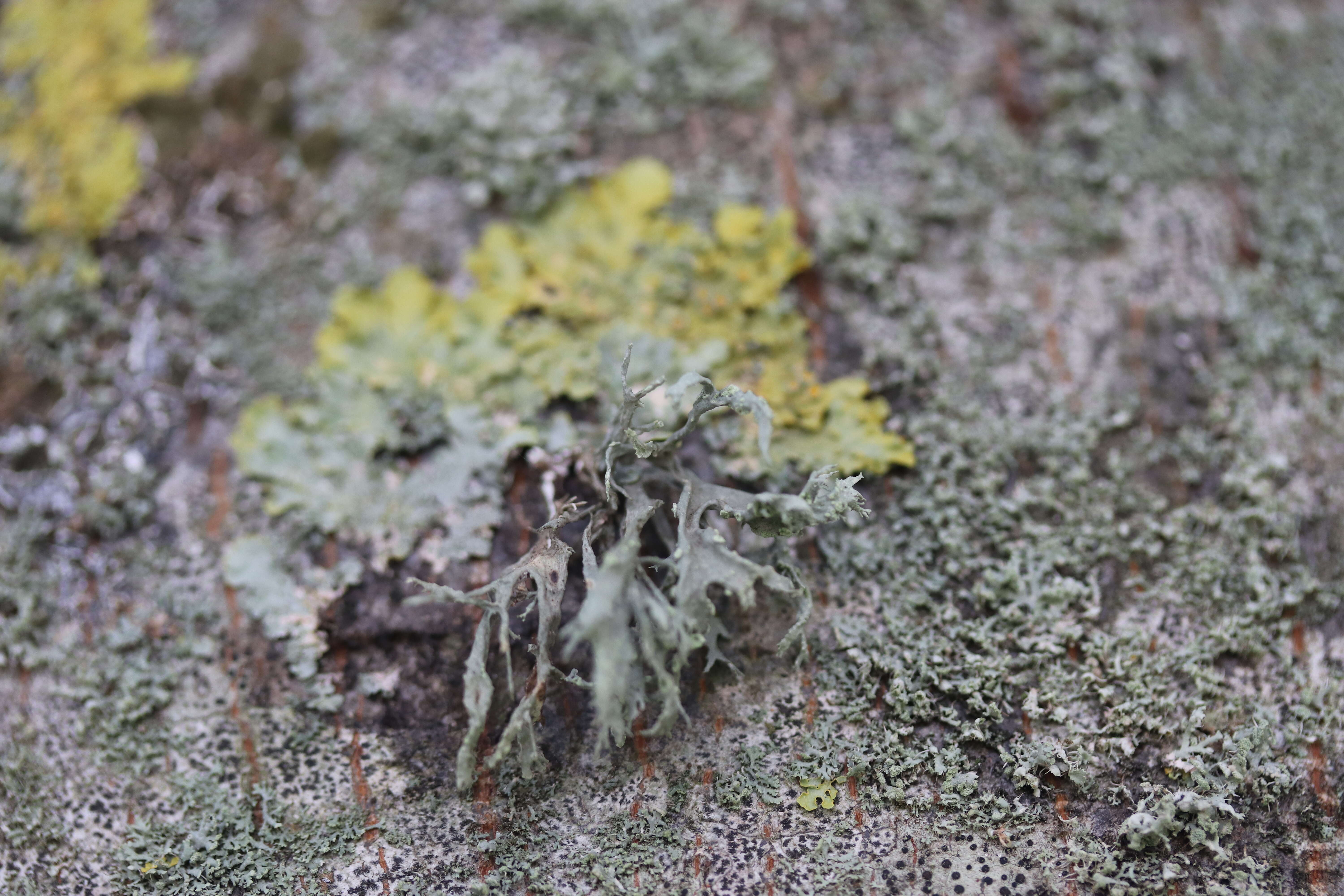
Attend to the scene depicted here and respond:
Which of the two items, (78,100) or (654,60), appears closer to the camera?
(654,60)

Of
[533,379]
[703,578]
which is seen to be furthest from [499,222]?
[703,578]

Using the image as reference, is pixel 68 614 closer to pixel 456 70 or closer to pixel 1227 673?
pixel 456 70

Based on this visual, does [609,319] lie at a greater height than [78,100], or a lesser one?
lesser

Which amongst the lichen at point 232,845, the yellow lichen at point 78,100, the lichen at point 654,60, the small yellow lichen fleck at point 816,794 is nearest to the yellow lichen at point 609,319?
the lichen at point 654,60


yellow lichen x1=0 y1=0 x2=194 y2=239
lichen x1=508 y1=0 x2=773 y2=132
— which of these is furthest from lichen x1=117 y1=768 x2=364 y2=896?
lichen x1=508 y1=0 x2=773 y2=132

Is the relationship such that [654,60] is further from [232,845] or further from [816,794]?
[232,845]

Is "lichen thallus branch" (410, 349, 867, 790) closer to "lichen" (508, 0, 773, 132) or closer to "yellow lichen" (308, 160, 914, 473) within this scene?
"yellow lichen" (308, 160, 914, 473)

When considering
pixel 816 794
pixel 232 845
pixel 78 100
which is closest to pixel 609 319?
pixel 816 794
